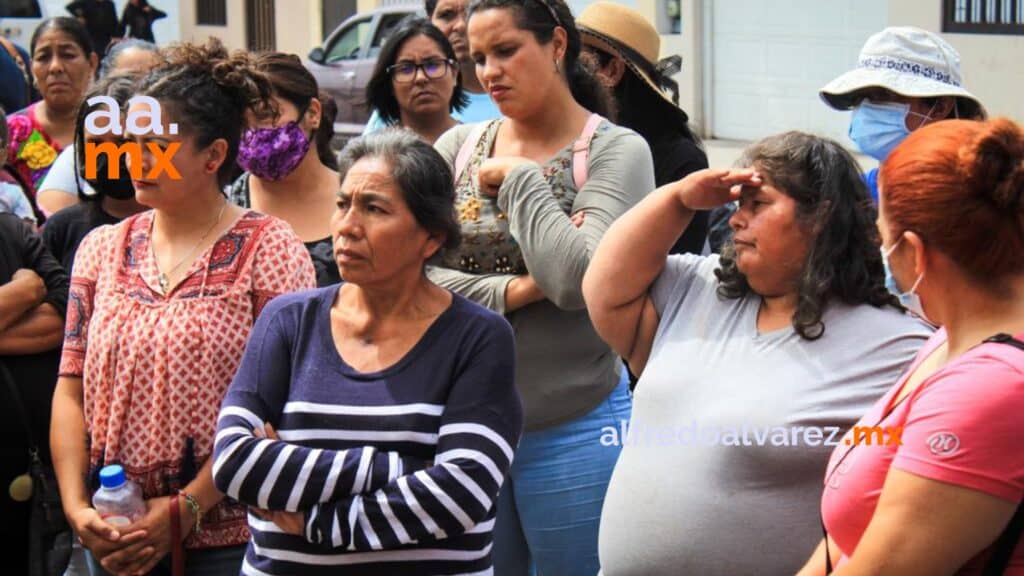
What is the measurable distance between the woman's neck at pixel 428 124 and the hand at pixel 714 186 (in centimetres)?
227

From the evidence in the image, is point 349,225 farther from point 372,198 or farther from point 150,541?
point 150,541

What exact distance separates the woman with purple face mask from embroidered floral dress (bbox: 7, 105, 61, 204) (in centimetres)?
196

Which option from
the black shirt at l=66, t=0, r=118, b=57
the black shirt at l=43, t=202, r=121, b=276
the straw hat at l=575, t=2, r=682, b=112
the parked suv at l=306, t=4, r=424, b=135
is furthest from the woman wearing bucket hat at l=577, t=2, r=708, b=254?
the black shirt at l=66, t=0, r=118, b=57

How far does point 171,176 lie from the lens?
386 centimetres

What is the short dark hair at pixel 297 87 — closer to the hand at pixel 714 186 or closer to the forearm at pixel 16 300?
the forearm at pixel 16 300

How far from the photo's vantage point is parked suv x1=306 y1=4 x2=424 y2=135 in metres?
16.3

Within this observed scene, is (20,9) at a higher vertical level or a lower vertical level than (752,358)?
higher

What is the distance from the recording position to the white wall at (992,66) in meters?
12.6

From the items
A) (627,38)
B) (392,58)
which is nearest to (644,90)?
(627,38)

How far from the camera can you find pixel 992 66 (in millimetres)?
12883

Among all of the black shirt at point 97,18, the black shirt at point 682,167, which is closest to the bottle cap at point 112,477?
the black shirt at point 682,167

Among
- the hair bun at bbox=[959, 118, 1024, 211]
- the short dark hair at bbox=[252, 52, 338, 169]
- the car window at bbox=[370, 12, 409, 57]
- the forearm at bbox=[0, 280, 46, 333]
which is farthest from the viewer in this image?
the car window at bbox=[370, 12, 409, 57]

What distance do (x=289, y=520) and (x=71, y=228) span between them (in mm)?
1834
